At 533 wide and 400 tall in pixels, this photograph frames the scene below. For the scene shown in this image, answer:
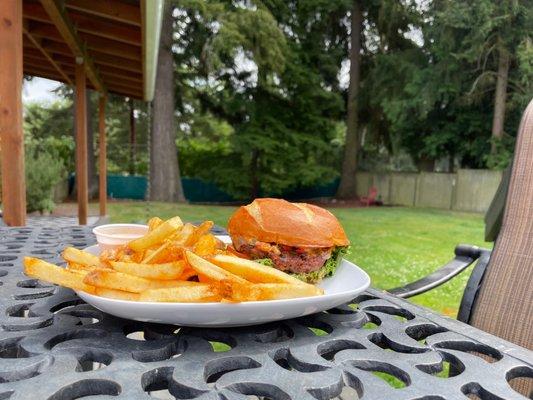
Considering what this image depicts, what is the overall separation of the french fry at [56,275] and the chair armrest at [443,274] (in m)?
0.88

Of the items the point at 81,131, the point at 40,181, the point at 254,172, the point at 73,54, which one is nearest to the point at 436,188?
the point at 254,172

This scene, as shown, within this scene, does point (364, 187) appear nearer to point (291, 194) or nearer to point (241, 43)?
point (291, 194)

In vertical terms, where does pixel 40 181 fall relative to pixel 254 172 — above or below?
below

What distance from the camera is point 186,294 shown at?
782mm

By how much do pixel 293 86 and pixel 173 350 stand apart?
1596cm

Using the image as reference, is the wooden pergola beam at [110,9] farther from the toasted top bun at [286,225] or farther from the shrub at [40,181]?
the shrub at [40,181]

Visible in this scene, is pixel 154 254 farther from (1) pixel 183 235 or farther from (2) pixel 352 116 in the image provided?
(2) pixel 352 116

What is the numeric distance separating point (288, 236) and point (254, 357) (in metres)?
0.26

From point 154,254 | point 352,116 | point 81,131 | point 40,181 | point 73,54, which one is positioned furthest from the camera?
point 352,116

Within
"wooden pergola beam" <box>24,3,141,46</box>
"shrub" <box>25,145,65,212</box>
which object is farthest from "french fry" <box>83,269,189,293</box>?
"shrub" <box>25,145,65,212</box>

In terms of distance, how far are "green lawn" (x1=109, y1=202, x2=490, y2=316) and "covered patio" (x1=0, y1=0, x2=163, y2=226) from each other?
2057mm

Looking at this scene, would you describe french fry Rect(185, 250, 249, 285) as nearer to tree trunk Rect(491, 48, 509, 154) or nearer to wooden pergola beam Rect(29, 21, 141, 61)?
wooden pergola beam Rect(29, 21, 141, 61)

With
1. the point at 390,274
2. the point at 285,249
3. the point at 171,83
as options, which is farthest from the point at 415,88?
the point at 285,249

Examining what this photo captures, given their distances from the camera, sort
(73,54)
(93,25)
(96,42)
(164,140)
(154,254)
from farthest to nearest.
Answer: (164,140) → (73,54) → (96,42) → (93,25) → (154,254)
